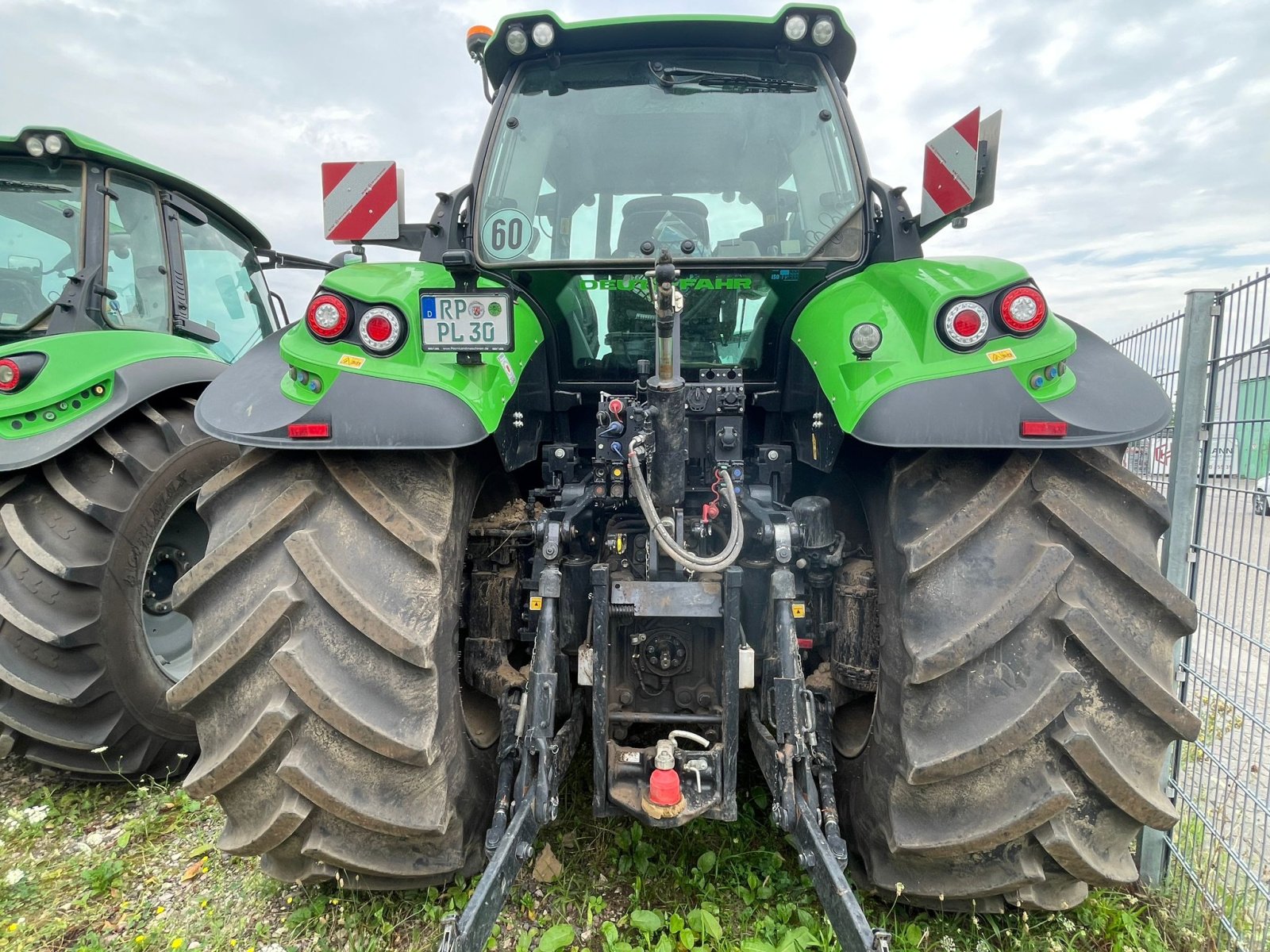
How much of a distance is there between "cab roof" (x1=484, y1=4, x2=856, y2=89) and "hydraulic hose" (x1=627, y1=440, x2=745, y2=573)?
1453mm

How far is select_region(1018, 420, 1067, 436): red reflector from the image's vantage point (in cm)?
168

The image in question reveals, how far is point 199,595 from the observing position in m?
1.78

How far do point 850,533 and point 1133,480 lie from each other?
76 cm

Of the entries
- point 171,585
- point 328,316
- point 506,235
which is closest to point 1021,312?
point 506,235

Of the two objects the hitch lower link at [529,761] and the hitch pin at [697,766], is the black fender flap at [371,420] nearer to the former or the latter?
the hitch lower link at [529,761]

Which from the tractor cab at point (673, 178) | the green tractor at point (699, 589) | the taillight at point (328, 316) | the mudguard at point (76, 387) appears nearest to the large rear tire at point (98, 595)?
the mudguard at point (76, 387)

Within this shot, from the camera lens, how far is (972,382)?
1.71 metres

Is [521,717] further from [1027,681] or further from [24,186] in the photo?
[24,186]

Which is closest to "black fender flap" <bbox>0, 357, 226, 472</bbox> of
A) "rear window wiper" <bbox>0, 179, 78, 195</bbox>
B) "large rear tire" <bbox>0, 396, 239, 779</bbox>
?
"large rear tire" <bbox>0, 396, 239, 779</bbox>

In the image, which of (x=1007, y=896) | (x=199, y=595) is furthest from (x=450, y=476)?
(x=1007, y=896)

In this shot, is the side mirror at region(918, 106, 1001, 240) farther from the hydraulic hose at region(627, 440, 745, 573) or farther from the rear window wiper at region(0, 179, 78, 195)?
the rear window wiper at region(0, 179, 78, 195)

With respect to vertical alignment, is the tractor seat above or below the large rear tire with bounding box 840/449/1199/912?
above

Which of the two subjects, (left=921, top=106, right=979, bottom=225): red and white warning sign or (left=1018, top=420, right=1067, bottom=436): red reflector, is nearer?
(left=1018, top=420, right=1067, bottom=436): red reflector

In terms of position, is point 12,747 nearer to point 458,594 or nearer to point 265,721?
point 265,721
